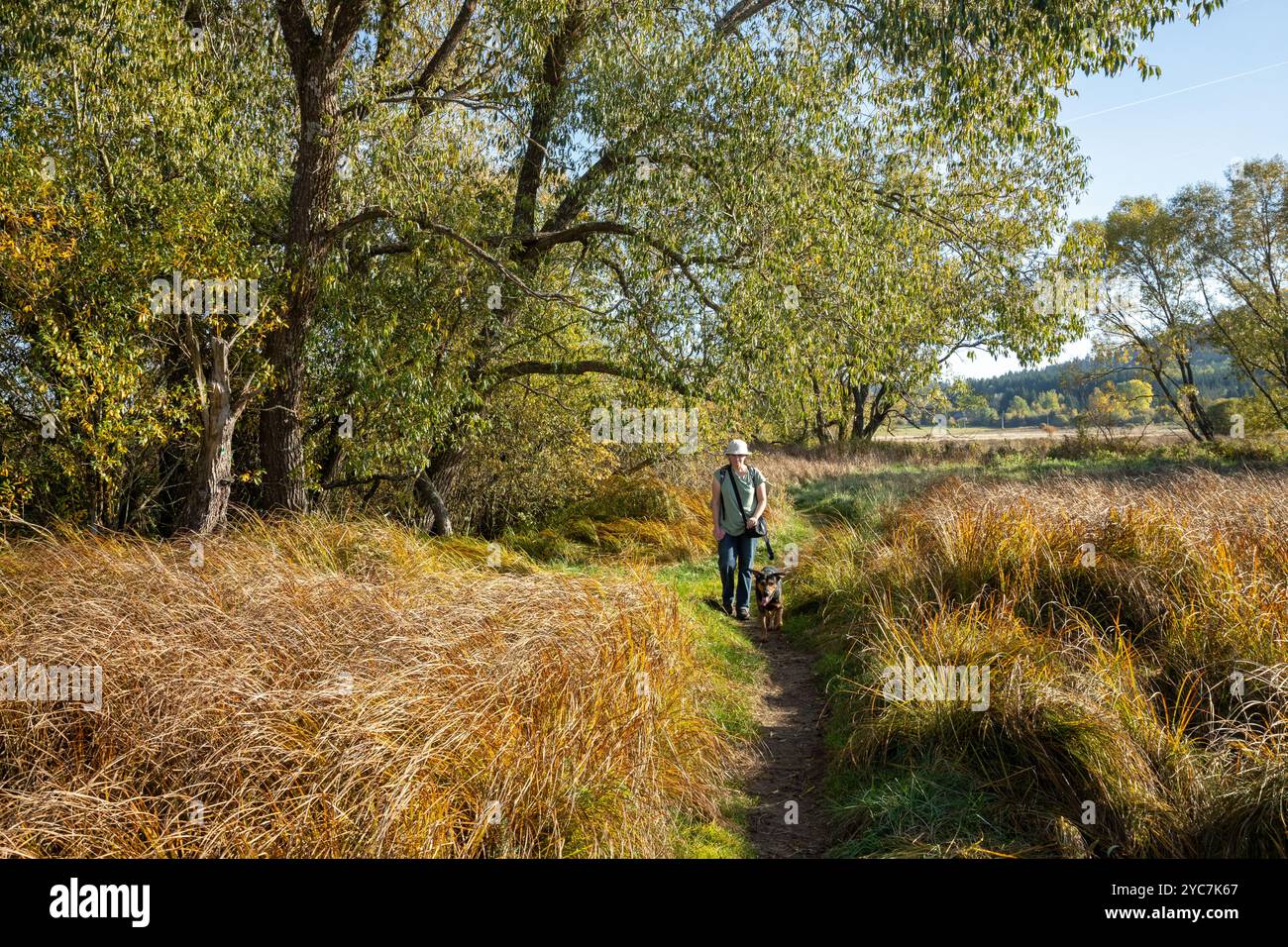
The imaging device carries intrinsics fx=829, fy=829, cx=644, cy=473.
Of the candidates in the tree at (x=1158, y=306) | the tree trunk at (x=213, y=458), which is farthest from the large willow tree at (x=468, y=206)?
the tree at (x=1158, y=306)

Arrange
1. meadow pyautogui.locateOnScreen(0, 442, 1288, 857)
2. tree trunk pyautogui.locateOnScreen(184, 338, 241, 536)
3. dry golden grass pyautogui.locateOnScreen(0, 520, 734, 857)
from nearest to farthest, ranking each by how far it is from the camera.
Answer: dry golden grass pyautogui.locateOnScreen(0, 520, 734, 857), meadow pyautogui.locateOnScreen(0, 442, 1288, 857), tree trunk pyautogui.locateOnScreen(184, 338, 241, 536)

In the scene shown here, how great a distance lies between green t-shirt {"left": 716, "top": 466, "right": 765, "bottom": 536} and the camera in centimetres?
889

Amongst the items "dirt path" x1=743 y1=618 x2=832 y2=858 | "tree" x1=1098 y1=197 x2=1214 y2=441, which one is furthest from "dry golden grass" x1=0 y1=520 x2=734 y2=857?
"tree" x1=1098 y1=197 x2=1214 y2=441

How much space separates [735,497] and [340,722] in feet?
18.8

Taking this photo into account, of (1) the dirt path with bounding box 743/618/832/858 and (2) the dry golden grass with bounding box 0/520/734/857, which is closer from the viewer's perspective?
(2) the dry golden grass with bounding box 0/520/734/857

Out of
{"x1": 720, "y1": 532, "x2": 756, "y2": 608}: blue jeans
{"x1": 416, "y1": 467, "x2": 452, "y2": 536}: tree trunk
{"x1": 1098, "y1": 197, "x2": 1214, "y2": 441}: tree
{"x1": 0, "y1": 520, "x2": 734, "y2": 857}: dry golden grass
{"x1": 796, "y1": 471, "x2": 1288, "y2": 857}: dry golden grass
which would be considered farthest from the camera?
{"x1": 1098, "y1": 197, "x2": 1214, "y2": 441}: tree

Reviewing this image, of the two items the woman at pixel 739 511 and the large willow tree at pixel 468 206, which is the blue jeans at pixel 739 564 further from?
the large willow tree at pixel 468 206

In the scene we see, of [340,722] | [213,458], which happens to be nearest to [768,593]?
[340,722]

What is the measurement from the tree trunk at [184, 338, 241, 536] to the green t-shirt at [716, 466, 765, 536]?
549 cm

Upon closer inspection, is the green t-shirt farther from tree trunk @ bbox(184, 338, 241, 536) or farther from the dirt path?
tree trunk @ bbox(184, 338, 241, 536)

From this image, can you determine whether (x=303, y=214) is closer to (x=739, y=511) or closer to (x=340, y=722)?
(x=739, y=511)

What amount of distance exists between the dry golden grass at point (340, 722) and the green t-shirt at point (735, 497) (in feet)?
9.49

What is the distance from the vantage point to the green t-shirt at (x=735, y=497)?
8891 millimetres

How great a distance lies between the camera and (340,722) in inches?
149
